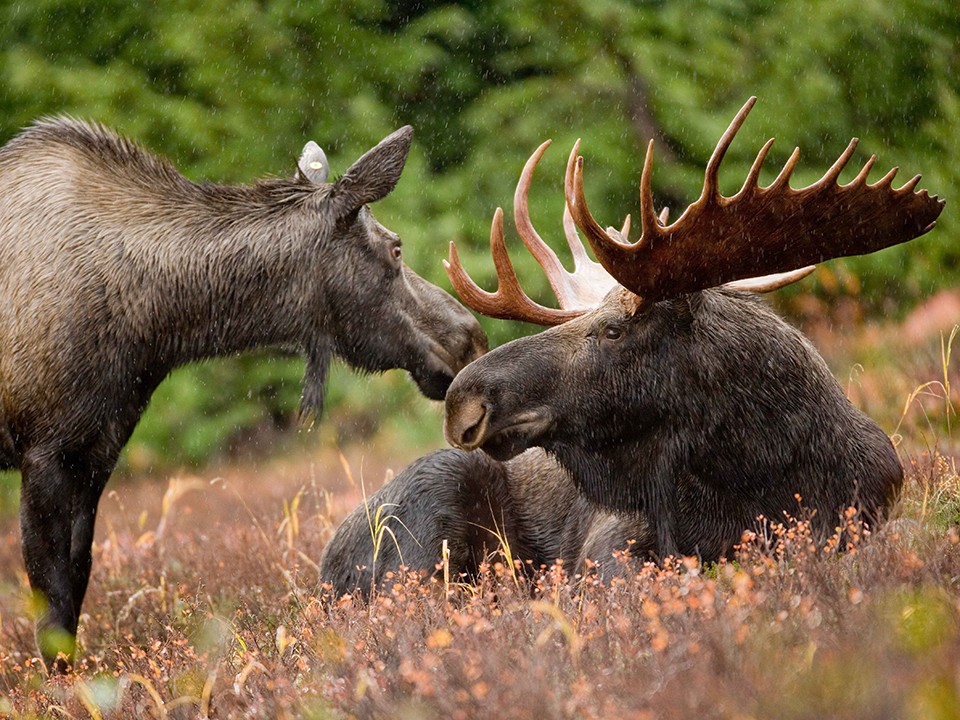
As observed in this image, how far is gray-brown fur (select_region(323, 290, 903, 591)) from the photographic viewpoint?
4.11 metres

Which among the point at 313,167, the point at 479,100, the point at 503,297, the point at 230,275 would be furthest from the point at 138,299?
the point at 479,100

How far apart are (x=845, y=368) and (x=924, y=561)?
6454 mm

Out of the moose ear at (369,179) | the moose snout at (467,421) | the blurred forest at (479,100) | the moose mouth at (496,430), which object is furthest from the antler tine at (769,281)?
the blurred forest at (479,100)

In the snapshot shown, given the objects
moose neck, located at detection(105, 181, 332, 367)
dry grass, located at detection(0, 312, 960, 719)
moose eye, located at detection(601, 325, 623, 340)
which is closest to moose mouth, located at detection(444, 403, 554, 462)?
moose eye, located at detection(601, 325, 623, 340)

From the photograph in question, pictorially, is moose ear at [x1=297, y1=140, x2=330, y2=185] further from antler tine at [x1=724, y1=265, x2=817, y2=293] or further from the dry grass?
antler tine at [x1=724, y1=265, x2=817, y2=293]

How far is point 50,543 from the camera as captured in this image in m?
5.01

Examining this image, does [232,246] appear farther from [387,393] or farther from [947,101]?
[947,101]

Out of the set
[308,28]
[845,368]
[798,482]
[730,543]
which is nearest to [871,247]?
[798,482]

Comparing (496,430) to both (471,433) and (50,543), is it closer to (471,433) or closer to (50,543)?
(471,433)

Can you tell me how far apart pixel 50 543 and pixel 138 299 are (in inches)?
41.3

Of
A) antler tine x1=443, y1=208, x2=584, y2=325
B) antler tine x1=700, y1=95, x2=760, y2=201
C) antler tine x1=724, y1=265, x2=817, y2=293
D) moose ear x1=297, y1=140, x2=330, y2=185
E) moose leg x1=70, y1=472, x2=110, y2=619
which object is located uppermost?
antler tine x1=700, y1=95, x2=760, y2=201

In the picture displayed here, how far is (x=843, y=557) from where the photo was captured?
11.6 feet

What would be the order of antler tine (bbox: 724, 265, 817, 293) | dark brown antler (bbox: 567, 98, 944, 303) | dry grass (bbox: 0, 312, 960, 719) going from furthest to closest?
antler tine (bbox: 724, 265, 817, 293) → dark brown antler (bbox: 567, 98, 944, 303) → dry grass (bbox: 0, 312, 960, 719)

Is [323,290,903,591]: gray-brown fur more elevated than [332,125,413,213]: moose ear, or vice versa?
[332,125,413,213]: moose ear
